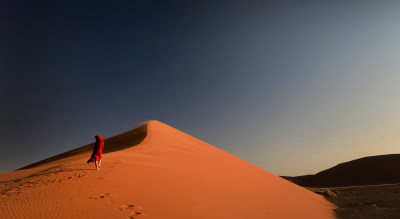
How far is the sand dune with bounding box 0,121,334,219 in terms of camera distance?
5.07 m

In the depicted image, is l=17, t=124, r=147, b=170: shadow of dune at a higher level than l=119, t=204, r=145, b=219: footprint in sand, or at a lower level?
higher

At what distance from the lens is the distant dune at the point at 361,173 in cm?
3784

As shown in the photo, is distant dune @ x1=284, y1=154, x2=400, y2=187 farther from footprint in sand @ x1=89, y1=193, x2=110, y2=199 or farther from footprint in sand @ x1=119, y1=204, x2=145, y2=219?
footprint in sand @ x1=89, y1=193, x2=110, y2=199

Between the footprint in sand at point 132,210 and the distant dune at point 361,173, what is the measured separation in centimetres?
4168

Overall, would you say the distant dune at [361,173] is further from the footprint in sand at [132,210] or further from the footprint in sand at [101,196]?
the footprint in sand at [101,196]

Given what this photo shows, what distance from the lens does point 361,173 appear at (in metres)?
41.7

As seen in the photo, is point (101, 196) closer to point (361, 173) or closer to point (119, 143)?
point (119, 143)

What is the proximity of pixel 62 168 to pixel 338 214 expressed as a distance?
9.76 meters

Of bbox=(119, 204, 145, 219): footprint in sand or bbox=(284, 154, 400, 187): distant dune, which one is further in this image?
bbox=(284, 154, 400, 187): distant dune

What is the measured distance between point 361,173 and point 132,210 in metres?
47.4

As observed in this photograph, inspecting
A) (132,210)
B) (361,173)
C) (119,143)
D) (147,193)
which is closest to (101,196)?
(132,210)

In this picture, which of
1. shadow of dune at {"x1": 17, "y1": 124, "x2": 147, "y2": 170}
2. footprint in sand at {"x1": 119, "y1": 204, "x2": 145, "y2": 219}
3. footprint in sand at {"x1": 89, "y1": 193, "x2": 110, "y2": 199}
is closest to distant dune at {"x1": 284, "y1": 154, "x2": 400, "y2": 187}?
shadow of dune at {"x1": 17, "y1": 124, "x2": 147, "y2": 170}

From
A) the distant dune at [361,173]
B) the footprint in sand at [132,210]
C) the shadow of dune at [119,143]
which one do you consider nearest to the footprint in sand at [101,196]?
the footprint in sand at [132,210]

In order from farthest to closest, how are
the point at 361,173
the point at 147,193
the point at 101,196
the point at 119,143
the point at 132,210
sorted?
the point at 361,173 < the point at 119,143 < the point at 147,193 < the point at 101,196 < the point at 132,210
